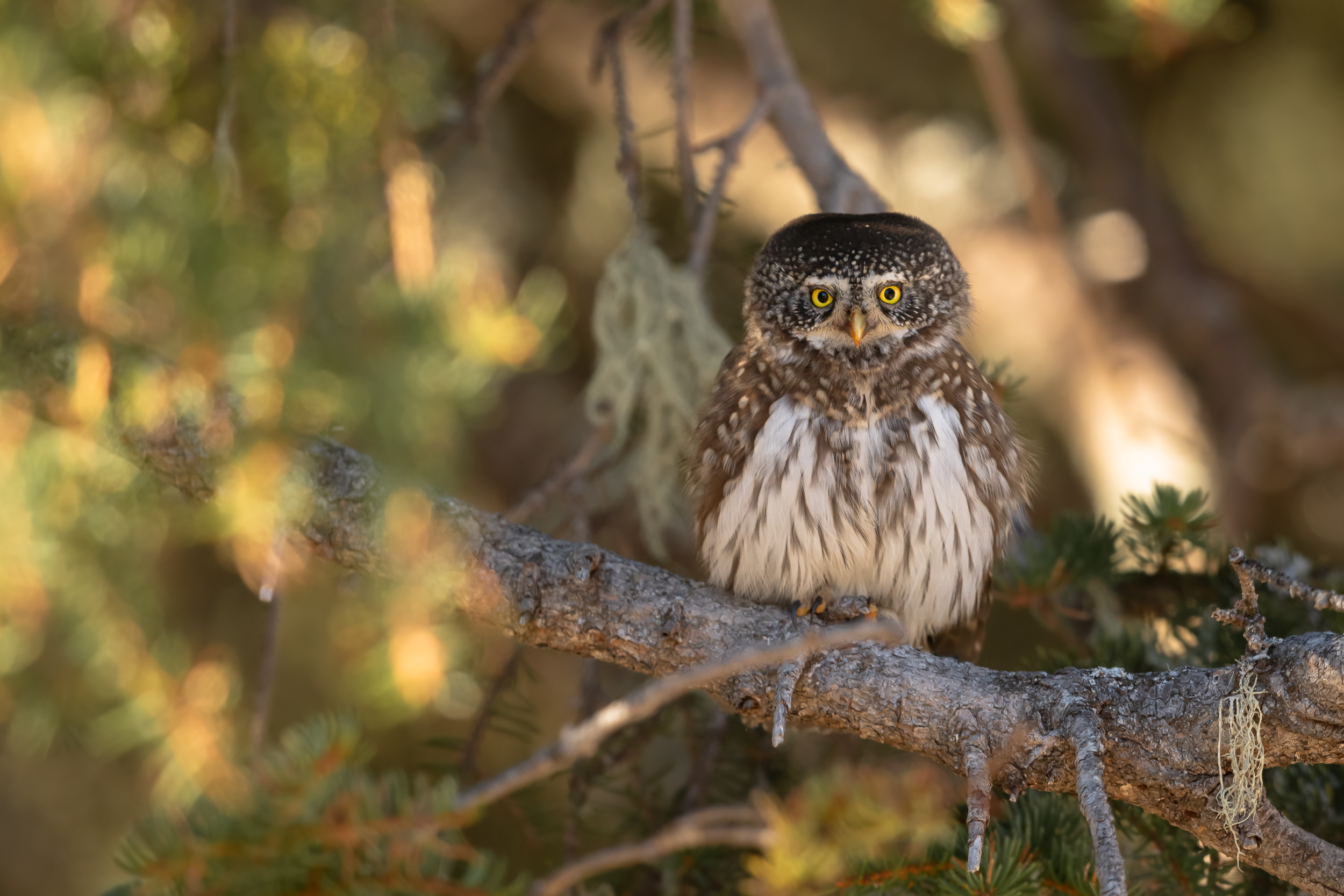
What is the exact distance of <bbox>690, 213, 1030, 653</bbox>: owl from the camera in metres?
2.37

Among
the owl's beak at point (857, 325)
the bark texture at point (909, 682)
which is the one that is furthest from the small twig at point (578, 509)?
the owl's beak at point (857, 325)

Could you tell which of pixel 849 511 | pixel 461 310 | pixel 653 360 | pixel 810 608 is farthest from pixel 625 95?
pixel 461 310

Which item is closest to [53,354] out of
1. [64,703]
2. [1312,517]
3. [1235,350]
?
[64,703]

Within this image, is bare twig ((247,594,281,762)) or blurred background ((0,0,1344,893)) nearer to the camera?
blurred background ((0,0,1344,893))

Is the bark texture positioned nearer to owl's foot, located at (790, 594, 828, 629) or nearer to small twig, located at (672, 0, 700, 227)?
owl's foot, located at (790, 594, 828, 629)

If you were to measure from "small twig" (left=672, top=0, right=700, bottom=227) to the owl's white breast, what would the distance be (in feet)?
2.25

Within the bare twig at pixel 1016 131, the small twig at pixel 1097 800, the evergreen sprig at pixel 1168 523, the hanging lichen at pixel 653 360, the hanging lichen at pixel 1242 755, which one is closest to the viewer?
the small twig at pixel 1097 800

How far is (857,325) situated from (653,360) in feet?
1.67

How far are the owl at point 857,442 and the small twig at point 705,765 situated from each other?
33 cm

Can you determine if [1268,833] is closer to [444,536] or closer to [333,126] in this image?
[444,536]

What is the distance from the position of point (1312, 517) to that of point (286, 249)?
498cm

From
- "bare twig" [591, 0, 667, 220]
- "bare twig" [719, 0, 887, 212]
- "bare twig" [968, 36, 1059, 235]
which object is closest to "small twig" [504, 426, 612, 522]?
"bare twig" [591, 0, 667, 220]

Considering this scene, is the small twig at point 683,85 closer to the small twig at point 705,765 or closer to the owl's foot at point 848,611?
the owl's foot at point 848,611

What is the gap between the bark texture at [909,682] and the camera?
1.58 meters
